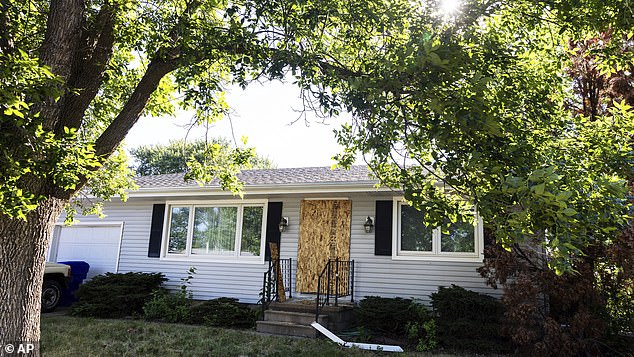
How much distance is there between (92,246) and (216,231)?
3.75 meters

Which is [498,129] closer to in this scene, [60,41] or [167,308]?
[60,41]

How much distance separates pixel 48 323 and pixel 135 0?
6005 millimetres

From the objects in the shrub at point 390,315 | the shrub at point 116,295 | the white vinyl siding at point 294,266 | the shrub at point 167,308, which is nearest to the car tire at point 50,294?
the shrub at point 116,295

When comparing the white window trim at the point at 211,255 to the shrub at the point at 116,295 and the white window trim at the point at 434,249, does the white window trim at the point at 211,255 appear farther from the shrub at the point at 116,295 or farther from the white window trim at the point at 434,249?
the white window trim at the point at 434,249

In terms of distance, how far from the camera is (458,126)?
3148 millimetres

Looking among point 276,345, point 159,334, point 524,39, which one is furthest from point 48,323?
point 524,39

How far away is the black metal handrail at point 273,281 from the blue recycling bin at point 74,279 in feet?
16.4

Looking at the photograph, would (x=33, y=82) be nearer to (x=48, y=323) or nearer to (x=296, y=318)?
(x=296, y=318)

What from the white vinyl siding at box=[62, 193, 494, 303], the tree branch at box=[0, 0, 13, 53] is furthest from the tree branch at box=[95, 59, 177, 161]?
the white vinyl siding at box=[62, 193, 494, 303]

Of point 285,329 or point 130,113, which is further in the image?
point 285,329

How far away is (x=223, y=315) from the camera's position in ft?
27.0

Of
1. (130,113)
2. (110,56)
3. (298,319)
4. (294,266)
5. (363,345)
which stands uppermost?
(110,56)

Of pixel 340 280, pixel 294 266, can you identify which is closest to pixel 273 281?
pixel 294 266

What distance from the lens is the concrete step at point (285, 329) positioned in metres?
6.99
